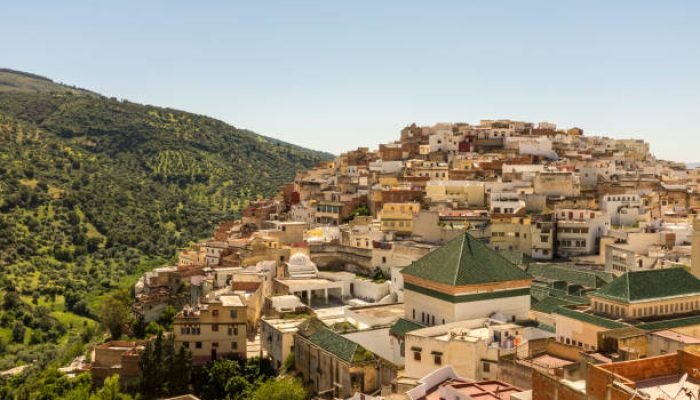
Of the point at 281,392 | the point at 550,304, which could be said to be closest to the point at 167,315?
the point at 281,392

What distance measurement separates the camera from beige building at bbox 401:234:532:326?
27.0 m

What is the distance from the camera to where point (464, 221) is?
40656mm

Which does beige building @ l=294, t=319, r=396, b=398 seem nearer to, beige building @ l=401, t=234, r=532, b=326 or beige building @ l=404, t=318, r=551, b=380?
A: beige building @ l=404, t=318, r=551, b=380

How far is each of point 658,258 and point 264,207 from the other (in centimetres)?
3331

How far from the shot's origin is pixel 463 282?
26.9 m

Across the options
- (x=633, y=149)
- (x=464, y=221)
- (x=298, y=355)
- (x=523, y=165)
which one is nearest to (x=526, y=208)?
(x=464, y=221)

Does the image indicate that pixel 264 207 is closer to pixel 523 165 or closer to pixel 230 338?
pixel 523 165

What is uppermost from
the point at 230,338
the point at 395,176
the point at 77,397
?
the point at 395,176

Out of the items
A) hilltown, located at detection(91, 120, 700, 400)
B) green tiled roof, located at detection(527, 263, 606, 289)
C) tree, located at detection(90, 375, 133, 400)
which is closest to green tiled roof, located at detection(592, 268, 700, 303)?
hilltown, located at detection(91, 120, 700, 400)

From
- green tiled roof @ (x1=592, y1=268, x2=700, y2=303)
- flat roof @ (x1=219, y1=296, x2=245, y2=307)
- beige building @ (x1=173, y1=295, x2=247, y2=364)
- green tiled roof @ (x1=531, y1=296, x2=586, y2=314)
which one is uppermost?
green tiled roof @ (x1=592, y1=268, x2=700, y2=303)

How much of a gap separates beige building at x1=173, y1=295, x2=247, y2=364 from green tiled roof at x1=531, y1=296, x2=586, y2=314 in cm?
1307

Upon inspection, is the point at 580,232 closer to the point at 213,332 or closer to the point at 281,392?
the point at 213,332

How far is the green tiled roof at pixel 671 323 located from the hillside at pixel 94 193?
38.8 metres

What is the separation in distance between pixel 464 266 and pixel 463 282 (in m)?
0.95
